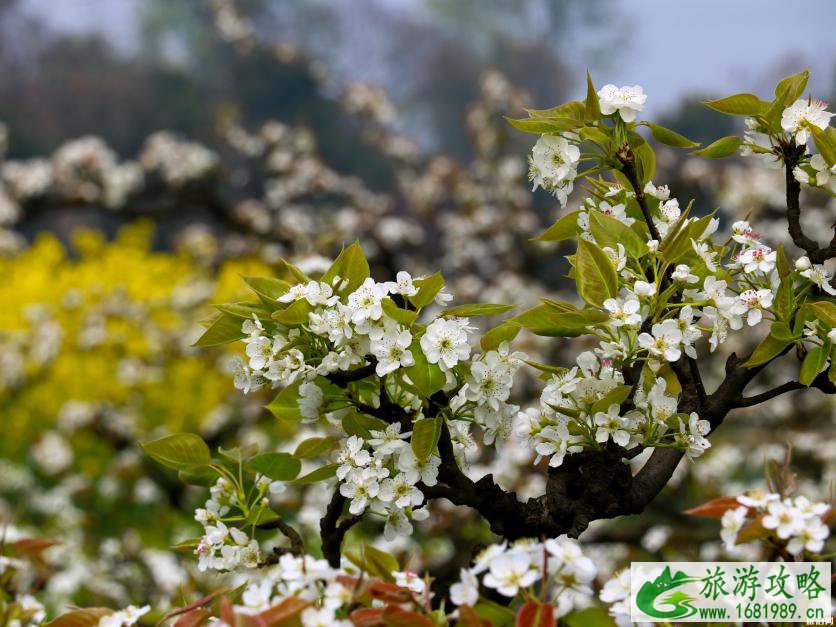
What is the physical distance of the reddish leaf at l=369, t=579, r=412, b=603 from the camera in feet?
3.02

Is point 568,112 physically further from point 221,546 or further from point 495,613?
point 221,546

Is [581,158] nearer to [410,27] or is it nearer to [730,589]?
[730,589]

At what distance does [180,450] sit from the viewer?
3.72 feet

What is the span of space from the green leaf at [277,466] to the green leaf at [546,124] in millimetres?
509

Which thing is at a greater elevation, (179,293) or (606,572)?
(179,293)

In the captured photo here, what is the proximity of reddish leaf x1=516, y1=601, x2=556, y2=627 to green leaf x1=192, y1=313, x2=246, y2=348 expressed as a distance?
1.50ft

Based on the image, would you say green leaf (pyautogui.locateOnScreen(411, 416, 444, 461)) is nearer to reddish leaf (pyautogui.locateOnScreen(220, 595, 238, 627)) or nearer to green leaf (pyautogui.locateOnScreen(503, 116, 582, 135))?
reddish leaf (pyautogui.locateOnScreen(220, 595, 238, 627))

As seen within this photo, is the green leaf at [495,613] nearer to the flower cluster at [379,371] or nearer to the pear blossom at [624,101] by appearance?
the flower cluster at [379,371]

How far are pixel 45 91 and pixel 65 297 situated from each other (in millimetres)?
10234

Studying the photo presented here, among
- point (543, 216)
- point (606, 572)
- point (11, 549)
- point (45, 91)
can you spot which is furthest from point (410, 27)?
point (11, 549)

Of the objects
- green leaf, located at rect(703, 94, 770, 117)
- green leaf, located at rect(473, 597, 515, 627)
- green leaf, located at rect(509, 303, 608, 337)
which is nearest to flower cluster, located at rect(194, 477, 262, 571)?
green leaf, located at rect(473, 597, 515, 627)

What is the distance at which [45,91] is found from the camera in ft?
48.6

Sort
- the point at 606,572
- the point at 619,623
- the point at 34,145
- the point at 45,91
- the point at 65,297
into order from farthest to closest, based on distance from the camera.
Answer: the point at 45,91 → the point at 34,145 → the point at 65,297 → the point at 606,572 → the point at 619,623

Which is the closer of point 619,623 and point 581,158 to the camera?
point 619,623
